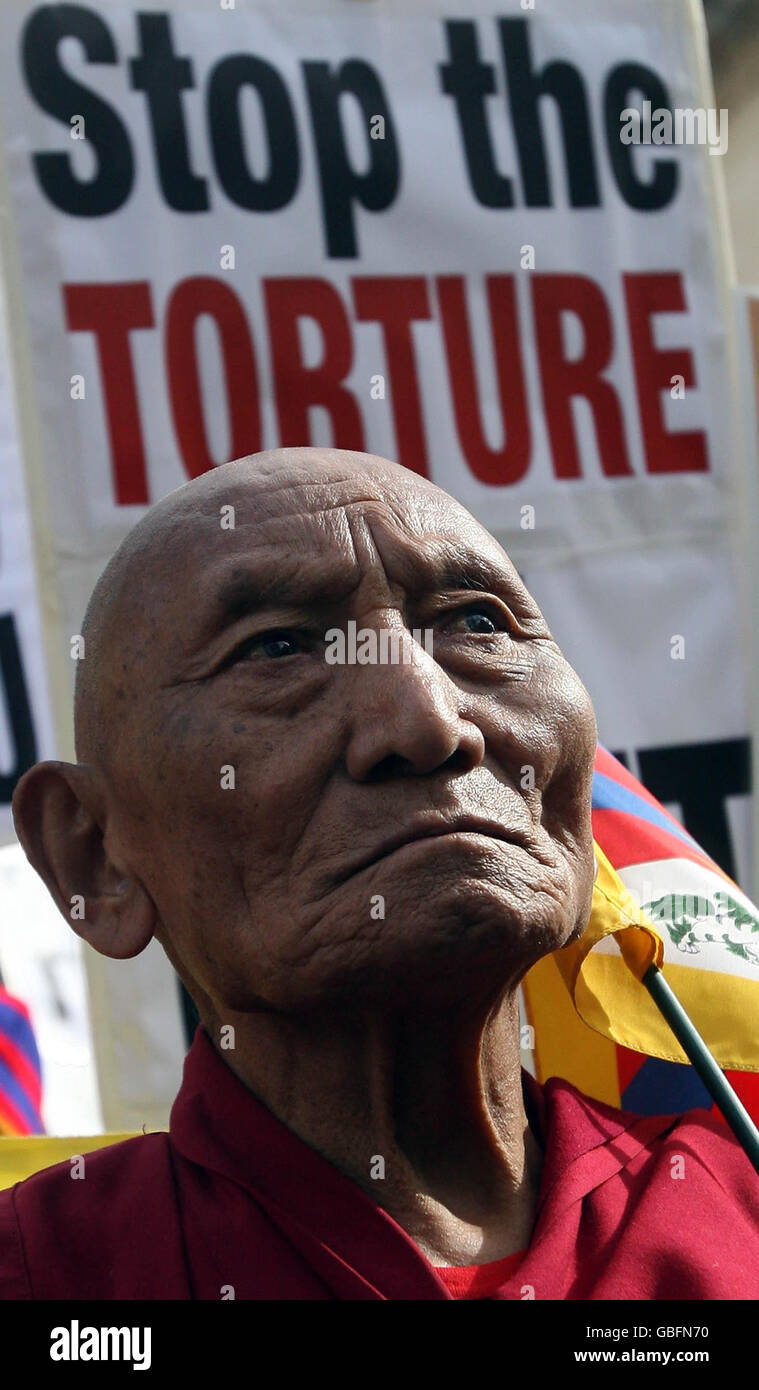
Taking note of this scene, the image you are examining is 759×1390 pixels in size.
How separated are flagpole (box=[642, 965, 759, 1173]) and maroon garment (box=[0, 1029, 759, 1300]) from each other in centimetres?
5

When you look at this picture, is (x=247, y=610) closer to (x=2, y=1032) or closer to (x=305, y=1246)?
(x=305, y=1246)

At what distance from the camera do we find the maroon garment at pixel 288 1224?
1.82 meters

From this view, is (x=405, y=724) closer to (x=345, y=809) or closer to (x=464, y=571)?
(x=345, y=809)

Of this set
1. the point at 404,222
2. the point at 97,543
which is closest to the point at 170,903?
the point at 97,543

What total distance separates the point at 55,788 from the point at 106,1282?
574 mm

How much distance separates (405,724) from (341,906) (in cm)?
19

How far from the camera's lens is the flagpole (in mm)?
2072

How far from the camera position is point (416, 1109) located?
194cm

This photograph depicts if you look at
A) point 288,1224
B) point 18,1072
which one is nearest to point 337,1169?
point 288,1224

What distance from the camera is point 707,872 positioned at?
9.26 feet

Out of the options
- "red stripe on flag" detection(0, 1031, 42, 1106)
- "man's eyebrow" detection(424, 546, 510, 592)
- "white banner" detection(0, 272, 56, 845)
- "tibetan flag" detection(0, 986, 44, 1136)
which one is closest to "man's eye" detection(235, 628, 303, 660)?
"man's eyebrow" detection(424, 546, 510, 592)

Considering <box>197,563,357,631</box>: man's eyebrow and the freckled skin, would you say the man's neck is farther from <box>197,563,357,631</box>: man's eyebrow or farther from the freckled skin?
<box>197,563,357,631</box>: man's eyebrow

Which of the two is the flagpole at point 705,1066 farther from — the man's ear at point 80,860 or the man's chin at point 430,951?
the man's ear at point 80,860

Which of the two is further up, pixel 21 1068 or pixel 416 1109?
pixel 416 1109
